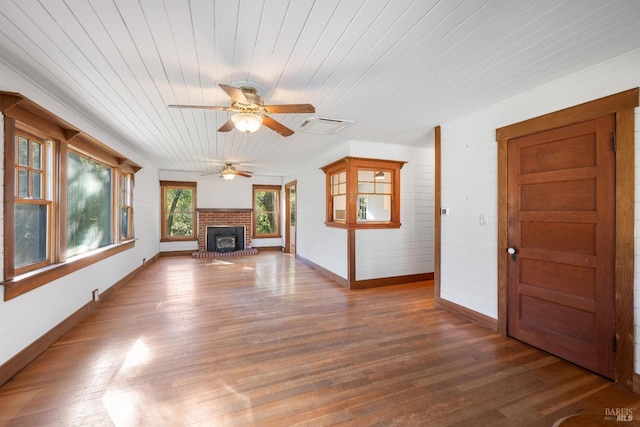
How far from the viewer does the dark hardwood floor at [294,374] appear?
1.77 meters

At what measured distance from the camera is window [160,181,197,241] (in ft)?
26.4

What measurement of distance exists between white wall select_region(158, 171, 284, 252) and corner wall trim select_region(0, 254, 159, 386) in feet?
14.8

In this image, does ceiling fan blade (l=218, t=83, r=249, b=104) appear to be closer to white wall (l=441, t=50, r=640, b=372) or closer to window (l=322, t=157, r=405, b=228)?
window (l=322, t=157, r=405, b=228)

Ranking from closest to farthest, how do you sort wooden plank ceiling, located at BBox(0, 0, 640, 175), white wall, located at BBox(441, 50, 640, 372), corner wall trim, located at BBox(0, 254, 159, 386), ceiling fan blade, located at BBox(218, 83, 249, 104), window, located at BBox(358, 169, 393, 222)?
wooden plank ceiling, located at BBox(0, 0, 640, 175)
ceiling fan blade, located at BBox(218, 83, 249, 104)
corner wall trim, located at BBox(0, 254, 159, 386)
white wall, located at BBox(441, 50, 640, 372)
window, located at BBox(358, 169, 393, 222)

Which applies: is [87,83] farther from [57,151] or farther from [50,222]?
[50,222]

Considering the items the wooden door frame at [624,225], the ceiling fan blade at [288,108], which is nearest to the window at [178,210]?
the ceiling fan blade at [288,108]

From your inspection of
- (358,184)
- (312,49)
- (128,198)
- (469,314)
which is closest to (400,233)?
(358,184)

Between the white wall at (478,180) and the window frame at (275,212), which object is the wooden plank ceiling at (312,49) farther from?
the window frame at (275,212)

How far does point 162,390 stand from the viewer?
200 cm

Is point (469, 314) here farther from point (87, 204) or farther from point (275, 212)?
point (275, 212)

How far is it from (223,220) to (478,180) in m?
7.31

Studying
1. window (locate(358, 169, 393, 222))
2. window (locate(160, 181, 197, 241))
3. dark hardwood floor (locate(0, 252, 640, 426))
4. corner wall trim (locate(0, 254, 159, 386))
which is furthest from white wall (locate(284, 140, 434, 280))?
window (locate(160, 181, 197, 241))

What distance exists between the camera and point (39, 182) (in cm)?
274

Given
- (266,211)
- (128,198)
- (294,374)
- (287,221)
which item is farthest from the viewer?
(266,211)
